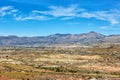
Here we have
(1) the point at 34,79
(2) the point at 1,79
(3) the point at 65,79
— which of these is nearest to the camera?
(2) the point at 1,79

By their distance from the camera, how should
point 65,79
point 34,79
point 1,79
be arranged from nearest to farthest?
point 1,79, point 34,79, point 65,79

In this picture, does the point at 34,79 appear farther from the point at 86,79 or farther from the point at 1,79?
the point at 86,79

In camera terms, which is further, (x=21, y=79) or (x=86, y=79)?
(x=86, y=79)

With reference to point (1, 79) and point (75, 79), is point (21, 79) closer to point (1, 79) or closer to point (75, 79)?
point (1, 79)

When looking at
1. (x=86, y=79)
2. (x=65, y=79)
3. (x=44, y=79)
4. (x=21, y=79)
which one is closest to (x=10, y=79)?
(x=21, y=79)

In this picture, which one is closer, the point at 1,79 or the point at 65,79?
the point at 1,79

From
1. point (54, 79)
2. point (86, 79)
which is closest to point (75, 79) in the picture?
point (86, 79)

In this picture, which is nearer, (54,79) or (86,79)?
(54,79)

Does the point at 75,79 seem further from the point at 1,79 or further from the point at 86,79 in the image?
the point at 1,79

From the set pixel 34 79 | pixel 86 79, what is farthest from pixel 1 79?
pixel 86 79
